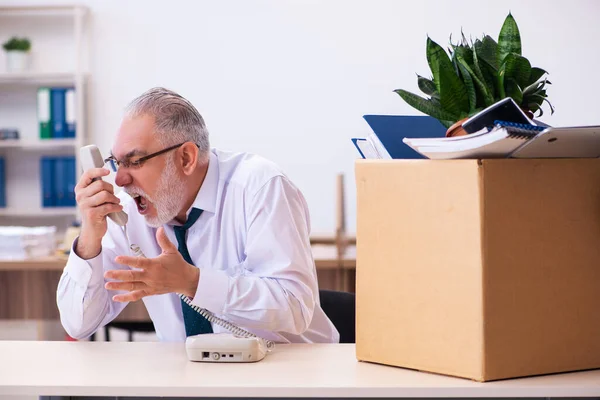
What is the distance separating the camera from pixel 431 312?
1265 millimetres

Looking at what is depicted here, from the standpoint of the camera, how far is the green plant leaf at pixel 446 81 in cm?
127

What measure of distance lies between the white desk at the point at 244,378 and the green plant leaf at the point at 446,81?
0.45 metres

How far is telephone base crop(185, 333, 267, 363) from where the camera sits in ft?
4.51

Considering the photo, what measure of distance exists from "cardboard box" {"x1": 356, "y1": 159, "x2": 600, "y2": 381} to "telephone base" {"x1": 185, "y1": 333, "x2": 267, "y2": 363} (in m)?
0.21

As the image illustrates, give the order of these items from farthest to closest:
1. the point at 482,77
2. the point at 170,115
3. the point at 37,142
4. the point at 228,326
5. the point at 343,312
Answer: the point at 37,142 < the point at 343,312 < the point at 170,115 < the point at 228,326 < the point at 482,77

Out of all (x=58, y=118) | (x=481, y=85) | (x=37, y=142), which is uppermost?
(x=58, y=118)

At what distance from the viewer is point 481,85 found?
1264mm

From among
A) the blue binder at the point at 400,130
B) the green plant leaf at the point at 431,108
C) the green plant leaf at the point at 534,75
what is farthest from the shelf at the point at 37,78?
the green plant leaf at the point at 534,75

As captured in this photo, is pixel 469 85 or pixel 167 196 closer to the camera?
pixel 469 85

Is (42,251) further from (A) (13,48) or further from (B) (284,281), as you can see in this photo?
(B) (284,281)

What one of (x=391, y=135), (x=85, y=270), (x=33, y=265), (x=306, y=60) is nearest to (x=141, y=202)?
(x=85, y=270)

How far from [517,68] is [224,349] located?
69cm

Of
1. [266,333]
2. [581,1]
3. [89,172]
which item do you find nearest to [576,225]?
[266,333]

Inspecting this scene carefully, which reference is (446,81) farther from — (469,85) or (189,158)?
(189,158)
